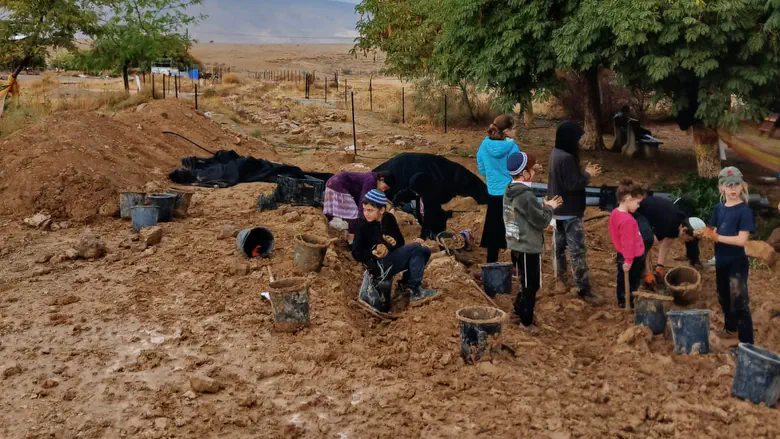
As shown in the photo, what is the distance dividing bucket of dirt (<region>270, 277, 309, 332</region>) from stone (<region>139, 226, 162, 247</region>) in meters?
3.18

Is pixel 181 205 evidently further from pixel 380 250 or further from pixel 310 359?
pixel 310 359

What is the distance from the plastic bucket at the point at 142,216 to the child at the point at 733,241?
21.5 ft

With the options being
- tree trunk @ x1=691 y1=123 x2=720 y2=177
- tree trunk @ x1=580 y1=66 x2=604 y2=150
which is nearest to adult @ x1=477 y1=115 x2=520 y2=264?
tree trunk @ x1=691 y1=123 x2=720 y2=177

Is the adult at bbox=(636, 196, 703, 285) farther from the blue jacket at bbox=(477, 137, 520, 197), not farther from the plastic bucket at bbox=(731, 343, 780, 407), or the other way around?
the plastic bucket at bbox=(731, 343, 780, 407)

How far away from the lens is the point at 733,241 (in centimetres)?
518

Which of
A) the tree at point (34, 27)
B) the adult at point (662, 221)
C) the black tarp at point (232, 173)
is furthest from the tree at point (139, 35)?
the adult at point (662, 221)

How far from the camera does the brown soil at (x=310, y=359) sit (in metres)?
4.24

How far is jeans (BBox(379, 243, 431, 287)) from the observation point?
6.12 meters

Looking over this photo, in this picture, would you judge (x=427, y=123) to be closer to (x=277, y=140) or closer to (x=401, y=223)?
(x=277, y=140)

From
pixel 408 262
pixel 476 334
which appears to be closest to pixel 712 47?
pixel 408 262

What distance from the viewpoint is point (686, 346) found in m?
5.24

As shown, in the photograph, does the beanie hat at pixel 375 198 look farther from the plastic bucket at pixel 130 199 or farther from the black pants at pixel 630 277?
the plastic bucket at pixel 130 199

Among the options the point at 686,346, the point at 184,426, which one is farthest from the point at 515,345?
the point at 184,426

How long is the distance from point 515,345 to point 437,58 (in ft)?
39.5
